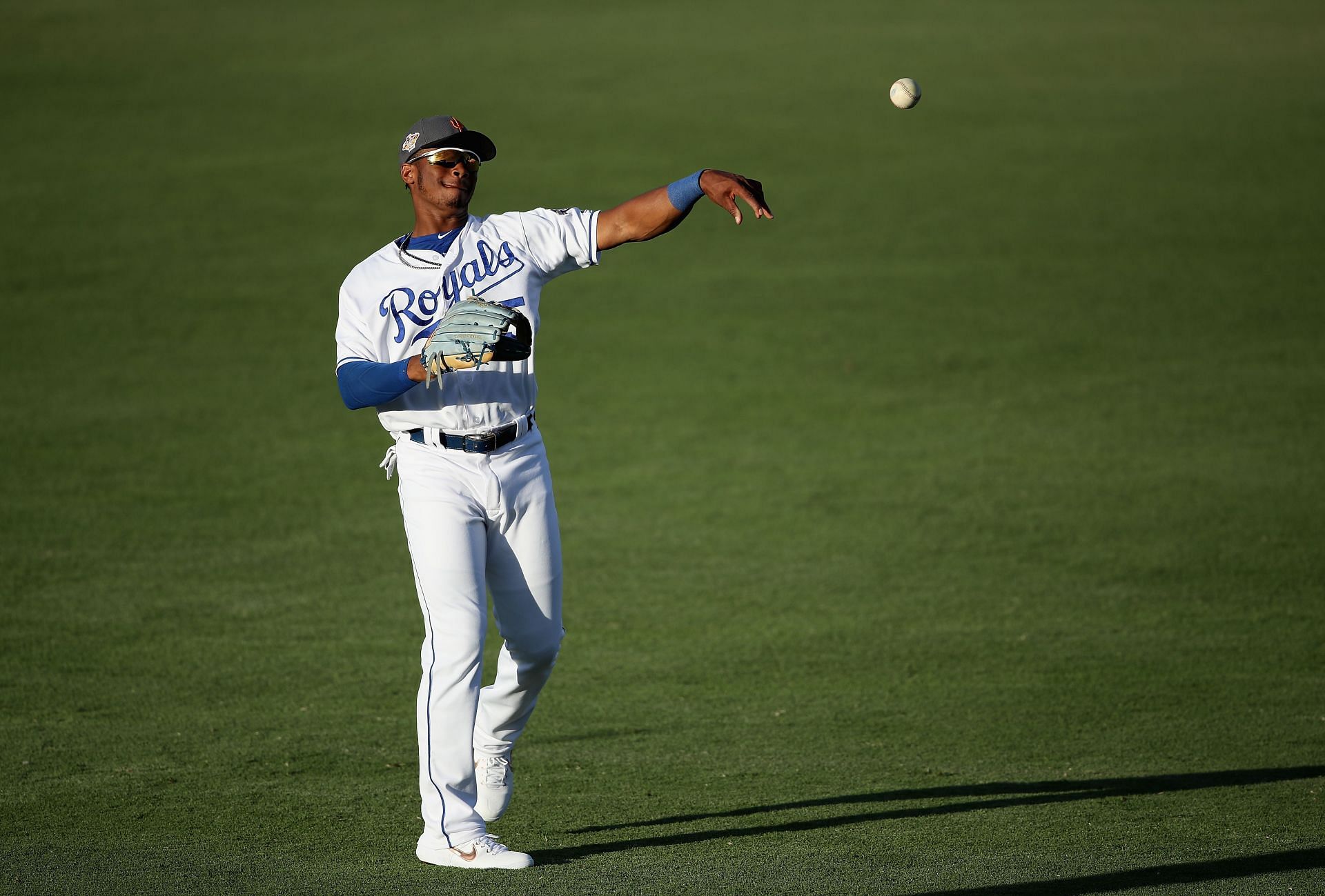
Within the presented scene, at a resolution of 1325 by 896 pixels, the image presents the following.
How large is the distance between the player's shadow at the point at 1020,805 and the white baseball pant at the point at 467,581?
47 centimetres

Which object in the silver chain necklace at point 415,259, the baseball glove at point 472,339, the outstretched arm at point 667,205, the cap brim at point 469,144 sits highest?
the cap brim at point 469,144

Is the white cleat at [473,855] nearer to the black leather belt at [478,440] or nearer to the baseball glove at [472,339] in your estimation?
the black leather belt at [478,440]

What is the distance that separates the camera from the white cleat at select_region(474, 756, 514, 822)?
5168 mm

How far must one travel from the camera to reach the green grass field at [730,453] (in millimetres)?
5543

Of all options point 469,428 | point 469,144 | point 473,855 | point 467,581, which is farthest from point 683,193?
point 473,855

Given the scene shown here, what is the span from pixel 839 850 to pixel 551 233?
226cm

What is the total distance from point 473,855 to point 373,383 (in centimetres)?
150

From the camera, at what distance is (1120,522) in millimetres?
10055

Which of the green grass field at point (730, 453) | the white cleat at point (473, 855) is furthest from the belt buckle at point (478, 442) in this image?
the green grass field at point (730, 453)

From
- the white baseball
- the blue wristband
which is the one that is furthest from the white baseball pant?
the white baseball

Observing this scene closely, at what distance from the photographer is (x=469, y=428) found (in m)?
4.89

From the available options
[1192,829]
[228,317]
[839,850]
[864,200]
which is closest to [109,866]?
[839,850]

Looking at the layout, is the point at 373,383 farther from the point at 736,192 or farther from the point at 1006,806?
the point at 1006,806

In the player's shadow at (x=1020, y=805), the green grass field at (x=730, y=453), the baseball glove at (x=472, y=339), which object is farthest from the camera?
the green grass field at (x=730, y=453)
